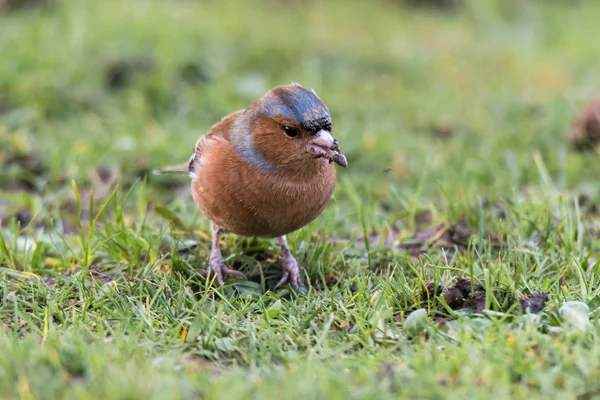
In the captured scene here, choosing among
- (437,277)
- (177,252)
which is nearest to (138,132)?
(177,252)

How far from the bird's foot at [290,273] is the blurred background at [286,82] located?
3.62 ft

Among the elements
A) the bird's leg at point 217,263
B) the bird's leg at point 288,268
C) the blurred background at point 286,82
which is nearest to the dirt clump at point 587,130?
the blurred background at point 286,82

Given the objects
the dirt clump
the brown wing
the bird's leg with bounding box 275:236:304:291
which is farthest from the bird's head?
the dirt clump

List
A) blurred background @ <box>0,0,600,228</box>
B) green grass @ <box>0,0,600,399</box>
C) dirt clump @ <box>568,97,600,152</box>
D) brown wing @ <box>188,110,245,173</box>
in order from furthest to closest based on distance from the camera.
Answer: dirt clump @ <box>568,97,600,152</box> → blurred background @ <box>0,0,600,228</box> → brown wing @ <box>188,110,245,173</box> → green grass @ <box>0,0,600,399</box>

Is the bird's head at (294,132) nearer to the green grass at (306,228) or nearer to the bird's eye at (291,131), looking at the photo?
the bird's eye at (291,131)

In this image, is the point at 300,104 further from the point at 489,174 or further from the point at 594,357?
the point at 489,174

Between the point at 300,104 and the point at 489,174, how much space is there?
7.95ft

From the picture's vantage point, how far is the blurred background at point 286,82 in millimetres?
5746

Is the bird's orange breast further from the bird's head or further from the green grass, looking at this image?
the green grass

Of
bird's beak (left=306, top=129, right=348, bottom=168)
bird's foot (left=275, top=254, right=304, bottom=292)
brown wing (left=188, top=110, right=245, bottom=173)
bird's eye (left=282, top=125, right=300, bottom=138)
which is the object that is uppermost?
bird's eye (left=282, top=125, right=300, bottom=138)

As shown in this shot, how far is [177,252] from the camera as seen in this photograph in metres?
4.25

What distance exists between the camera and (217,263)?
13.7 feet

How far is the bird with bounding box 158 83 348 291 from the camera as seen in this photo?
4.00 metres

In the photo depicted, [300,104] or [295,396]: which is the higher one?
[300,104]
